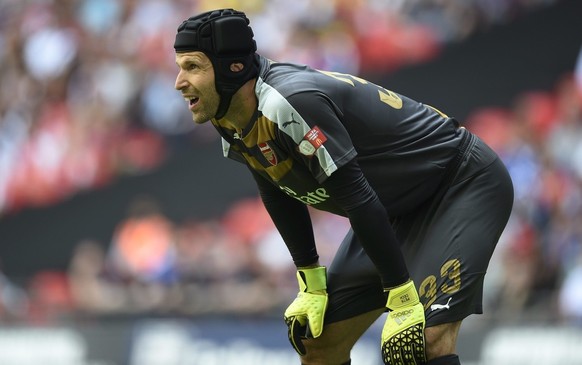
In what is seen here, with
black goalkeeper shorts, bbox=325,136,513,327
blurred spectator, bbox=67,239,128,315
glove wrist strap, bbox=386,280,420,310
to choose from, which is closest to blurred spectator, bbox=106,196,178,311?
blurred spectator, bbox=67,239,128,315

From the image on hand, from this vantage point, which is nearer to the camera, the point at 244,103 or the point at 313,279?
the point at 244,103

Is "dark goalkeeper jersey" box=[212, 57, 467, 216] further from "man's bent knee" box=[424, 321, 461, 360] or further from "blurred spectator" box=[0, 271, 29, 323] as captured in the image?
"blurred spectator" box=[0, 271, 29, 323]

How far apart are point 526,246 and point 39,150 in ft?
25.0

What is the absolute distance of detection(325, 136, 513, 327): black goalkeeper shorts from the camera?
5.03 metres

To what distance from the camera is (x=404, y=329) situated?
16.2ft

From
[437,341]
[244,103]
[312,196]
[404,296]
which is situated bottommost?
[437,341]

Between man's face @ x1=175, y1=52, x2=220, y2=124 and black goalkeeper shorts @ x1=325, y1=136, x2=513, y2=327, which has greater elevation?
man's face @ x1=175, y1=52, x2=220, y2=124

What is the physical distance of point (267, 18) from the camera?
1369 cm

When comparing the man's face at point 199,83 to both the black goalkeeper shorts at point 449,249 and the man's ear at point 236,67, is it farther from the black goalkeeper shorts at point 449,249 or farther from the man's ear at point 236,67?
the black goalkeeper shorts at point 449,249

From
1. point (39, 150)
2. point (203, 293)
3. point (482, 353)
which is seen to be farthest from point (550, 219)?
point (39, 150)

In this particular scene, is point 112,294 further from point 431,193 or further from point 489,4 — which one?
point 431,193

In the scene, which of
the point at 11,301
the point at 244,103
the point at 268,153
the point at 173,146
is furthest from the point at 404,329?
the point at 11,301

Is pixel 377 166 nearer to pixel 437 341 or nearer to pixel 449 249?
pixel 449 249

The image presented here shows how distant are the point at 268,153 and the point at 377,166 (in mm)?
543
